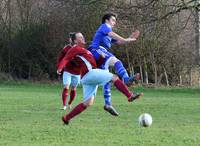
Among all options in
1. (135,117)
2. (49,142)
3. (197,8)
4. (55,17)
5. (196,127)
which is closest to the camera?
(49,142)

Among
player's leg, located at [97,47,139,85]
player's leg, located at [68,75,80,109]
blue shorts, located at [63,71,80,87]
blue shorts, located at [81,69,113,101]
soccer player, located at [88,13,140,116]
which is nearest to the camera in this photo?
blue shorts, located at [81,69,113,101]

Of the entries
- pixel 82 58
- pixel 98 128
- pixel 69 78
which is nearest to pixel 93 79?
pixel 82 58

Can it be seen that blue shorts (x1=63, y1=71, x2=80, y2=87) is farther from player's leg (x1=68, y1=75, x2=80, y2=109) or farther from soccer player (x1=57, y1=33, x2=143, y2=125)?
soccer player (x1=57, y1=33, x2=143, y2=125)

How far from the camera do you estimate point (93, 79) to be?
10453mm

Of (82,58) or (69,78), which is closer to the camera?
(82,58)

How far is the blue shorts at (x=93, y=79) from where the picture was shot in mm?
10461

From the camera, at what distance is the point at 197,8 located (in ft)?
89.1

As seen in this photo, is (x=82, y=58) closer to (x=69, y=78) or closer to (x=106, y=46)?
(x=106, y=46)

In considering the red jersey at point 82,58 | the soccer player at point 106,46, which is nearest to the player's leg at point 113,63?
the soccer player at point 106,46

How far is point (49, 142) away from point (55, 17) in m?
25.5

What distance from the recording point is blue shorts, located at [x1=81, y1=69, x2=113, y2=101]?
1046cm

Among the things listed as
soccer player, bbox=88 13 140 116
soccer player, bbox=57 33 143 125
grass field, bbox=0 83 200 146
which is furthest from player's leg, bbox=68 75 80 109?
soccer player, bbox=57 33 143 125

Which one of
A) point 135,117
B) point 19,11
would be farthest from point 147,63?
point 135,117

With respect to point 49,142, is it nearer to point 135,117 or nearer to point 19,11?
point 135,117
